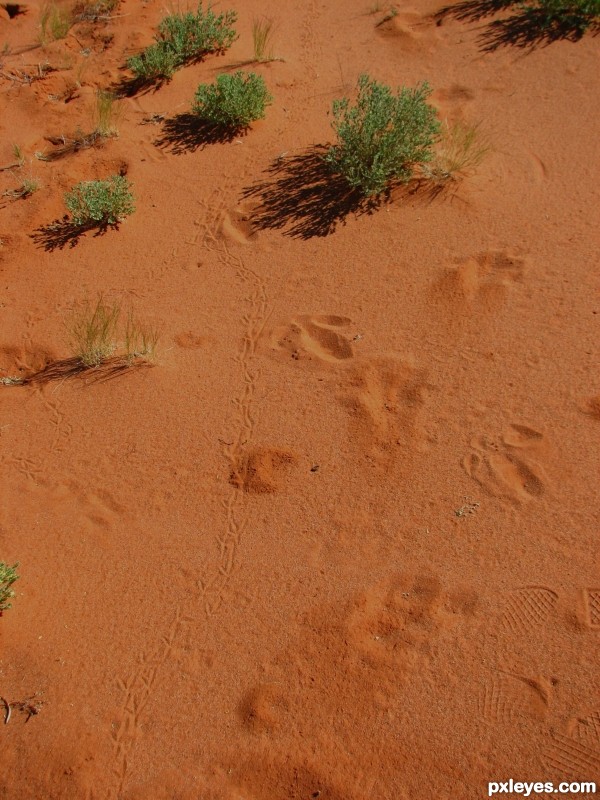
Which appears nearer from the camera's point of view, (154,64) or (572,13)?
(572,13)

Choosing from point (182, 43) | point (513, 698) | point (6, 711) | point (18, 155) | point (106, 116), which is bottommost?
point (6, 711)

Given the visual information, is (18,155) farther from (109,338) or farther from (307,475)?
(307,475)

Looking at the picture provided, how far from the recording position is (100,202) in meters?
5.27

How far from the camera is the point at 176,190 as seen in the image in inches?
223

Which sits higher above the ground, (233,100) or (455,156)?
(233,100)

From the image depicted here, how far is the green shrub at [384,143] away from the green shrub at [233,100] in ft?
3.29

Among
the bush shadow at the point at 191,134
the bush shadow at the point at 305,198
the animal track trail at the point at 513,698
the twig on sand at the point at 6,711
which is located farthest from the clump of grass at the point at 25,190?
the animal track trail at the point at 513,698

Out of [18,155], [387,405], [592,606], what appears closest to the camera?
[592,606]

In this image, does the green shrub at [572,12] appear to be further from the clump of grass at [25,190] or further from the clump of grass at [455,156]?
the clump of grass at [25,190]

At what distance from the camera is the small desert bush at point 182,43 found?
6656mm

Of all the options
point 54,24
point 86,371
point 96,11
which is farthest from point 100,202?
point 96,11

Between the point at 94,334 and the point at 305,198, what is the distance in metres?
2.07

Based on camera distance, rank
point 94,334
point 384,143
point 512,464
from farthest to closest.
→ point 384,143 < point 94,334 < point 512,464

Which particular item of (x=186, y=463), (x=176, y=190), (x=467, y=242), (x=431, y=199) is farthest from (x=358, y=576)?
(x=176, y=190)
